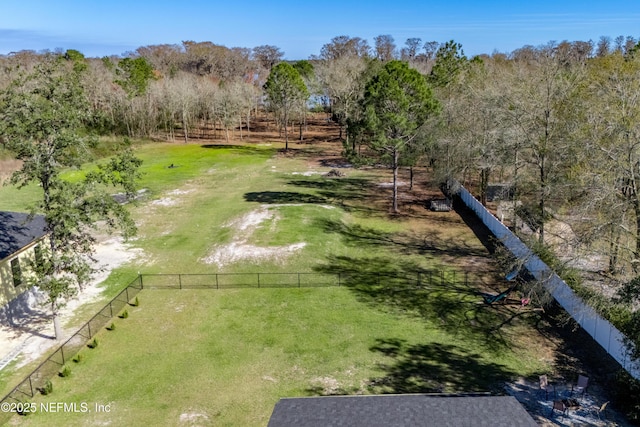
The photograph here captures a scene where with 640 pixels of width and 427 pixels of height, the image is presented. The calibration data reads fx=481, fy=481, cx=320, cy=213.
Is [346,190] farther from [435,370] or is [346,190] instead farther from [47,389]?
[47,389]

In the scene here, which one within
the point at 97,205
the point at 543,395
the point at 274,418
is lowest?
the point at 543,395

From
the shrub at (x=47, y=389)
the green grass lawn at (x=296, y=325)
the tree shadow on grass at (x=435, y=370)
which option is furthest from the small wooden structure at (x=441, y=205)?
the shrub at (x=47, y=389)

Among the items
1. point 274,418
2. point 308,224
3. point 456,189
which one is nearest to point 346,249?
point 308,224

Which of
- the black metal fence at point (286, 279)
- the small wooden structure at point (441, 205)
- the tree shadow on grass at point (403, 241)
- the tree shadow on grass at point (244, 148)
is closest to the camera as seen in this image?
the black metal fence at point (286, 279)

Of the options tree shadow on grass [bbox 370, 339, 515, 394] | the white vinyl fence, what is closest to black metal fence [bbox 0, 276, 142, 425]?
tree shadow on grass [bbox 370, 339, 515, 394]

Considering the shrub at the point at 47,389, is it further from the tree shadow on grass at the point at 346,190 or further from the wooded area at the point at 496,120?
the tree shadow on grass at the point at 346,190

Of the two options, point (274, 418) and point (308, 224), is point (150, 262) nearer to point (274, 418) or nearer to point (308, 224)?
point (308, 224)
